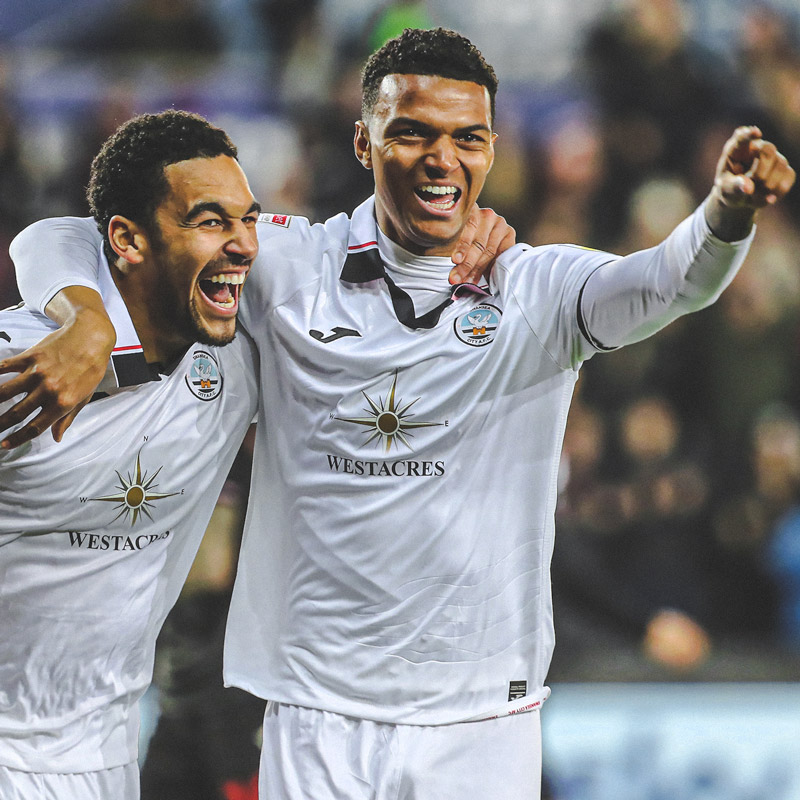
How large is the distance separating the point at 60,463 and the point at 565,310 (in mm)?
1177

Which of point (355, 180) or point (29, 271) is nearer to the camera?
point (29, 271)

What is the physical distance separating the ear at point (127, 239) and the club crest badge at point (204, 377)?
281 mm

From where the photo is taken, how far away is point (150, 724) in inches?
164

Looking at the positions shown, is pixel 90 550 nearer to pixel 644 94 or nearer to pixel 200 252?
pixel 200 252

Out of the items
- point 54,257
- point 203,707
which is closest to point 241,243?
point 54,257

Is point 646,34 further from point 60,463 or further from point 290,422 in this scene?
point 60,463

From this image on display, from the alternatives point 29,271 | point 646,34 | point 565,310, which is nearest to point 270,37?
point 646,34

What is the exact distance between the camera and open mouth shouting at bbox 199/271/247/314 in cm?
269

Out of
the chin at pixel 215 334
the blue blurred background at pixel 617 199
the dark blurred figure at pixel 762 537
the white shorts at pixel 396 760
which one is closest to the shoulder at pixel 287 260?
the chin at pixel 215 334

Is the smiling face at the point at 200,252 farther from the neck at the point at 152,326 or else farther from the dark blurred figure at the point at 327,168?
the dark blurred figure at the point at 327,168

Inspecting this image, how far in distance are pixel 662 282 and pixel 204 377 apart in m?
1.12

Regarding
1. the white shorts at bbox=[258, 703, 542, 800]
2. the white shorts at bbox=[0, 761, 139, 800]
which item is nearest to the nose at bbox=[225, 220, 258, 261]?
the white shorts at bbox=[258, 703, 542, 800]

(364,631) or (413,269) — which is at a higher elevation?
(413,269)

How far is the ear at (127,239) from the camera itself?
2.76 m
